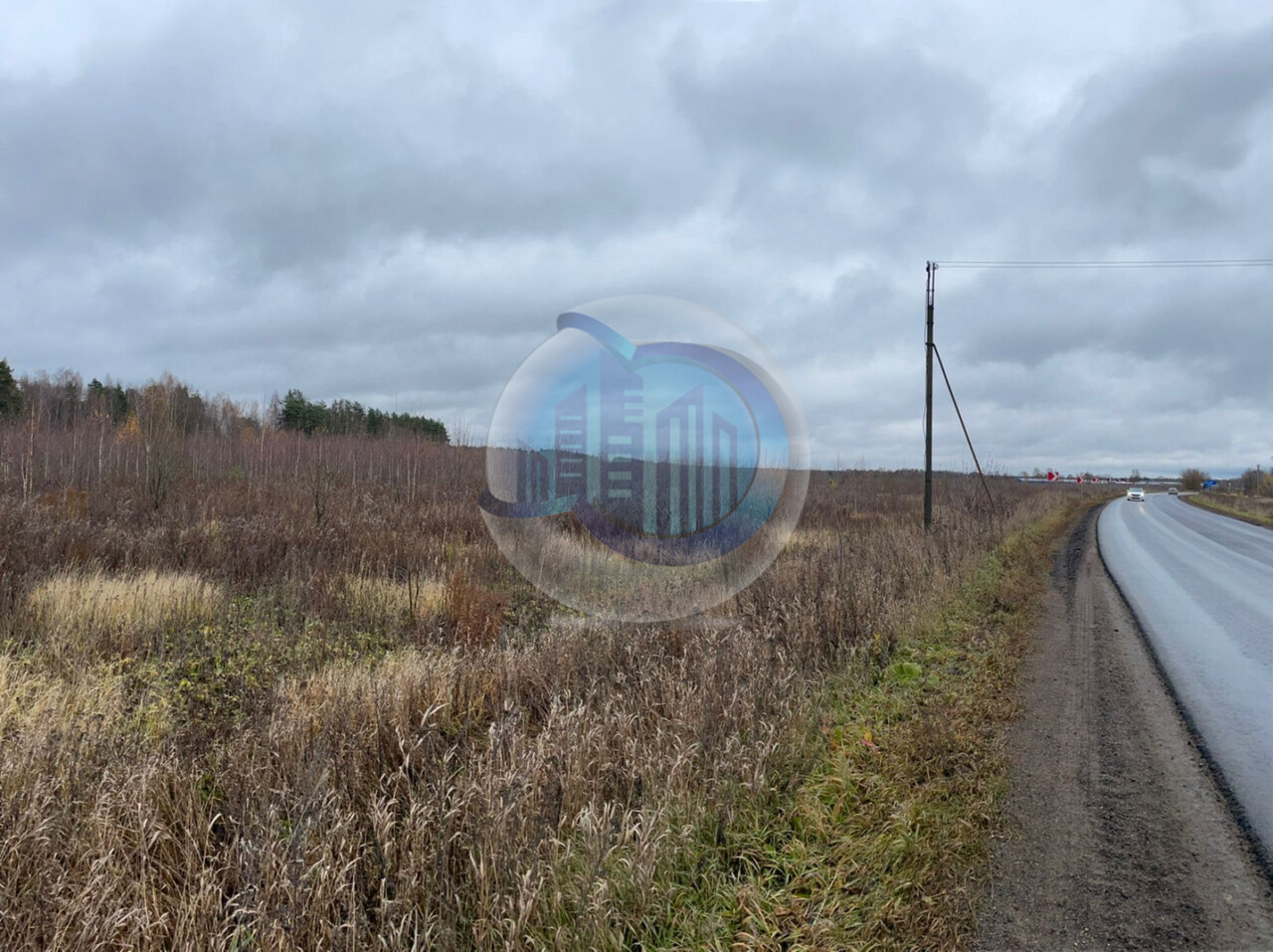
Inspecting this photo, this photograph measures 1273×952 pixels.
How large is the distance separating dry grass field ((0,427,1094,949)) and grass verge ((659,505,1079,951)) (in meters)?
0.03

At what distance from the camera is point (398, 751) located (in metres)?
3.96

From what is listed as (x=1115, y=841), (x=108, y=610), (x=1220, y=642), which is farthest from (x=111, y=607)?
(x=1220, y=642)

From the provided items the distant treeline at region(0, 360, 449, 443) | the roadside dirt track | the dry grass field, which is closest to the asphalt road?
the roadside dirt track

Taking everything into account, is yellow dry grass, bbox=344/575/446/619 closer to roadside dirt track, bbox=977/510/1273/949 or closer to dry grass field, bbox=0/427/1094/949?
dry grass field, bbox=0/427/1094/949

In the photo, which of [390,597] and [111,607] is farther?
[390,597]

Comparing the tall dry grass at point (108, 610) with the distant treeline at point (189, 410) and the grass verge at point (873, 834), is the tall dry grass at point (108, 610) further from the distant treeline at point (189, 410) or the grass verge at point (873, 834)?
the distant treeline at point (189, 410)

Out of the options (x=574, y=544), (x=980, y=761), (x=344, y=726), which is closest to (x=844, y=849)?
(x=980, y=761)

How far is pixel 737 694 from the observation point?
4496mm

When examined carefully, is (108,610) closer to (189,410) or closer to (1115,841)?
(1115,841)

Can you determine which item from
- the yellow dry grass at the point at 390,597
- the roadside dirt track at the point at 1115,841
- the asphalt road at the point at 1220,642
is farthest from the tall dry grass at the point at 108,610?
the asphalt road at the point at 1220,642

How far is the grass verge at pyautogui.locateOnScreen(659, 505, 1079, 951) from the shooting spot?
2660 mm

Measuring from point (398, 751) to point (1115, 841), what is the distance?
3979 millimetres

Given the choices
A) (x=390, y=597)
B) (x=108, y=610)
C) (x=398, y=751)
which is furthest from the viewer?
(x=390, y=597)

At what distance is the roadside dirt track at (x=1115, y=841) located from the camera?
8.42 feet
